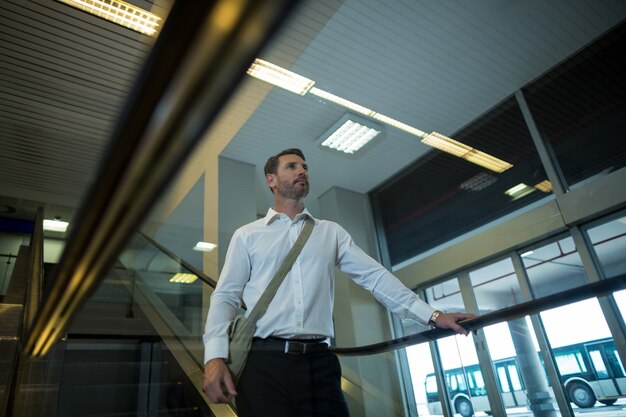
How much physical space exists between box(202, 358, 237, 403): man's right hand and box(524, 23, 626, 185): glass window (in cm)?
468

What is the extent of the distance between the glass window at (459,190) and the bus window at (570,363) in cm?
308

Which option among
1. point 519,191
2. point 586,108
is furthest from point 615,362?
point 586,108

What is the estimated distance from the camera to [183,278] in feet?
14.0

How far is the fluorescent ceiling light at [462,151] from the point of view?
5898 mm

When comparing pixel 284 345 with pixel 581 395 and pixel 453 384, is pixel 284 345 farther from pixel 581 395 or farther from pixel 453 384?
pixel 453 384

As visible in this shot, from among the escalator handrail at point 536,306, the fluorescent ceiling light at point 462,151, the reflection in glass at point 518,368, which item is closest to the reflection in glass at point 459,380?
the reflection in glass at point 518,368

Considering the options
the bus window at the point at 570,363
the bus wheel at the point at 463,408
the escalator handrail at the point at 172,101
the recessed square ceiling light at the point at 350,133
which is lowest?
the bus wheel at the point at 463,408

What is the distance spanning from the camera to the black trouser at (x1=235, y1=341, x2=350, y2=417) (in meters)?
1.46

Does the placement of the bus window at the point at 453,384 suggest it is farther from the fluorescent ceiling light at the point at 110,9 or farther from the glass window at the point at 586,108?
the fluorescent ceiling light at the point at 110,9

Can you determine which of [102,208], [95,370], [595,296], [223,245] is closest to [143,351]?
[95,370]

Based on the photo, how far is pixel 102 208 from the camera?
0.45 metres

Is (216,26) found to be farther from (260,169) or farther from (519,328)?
(260,169)

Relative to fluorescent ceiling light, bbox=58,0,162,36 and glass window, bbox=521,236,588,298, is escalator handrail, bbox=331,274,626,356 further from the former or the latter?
fluorescent ceiling light, bbox=58,0,162,36

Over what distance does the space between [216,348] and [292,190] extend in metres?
0.80
